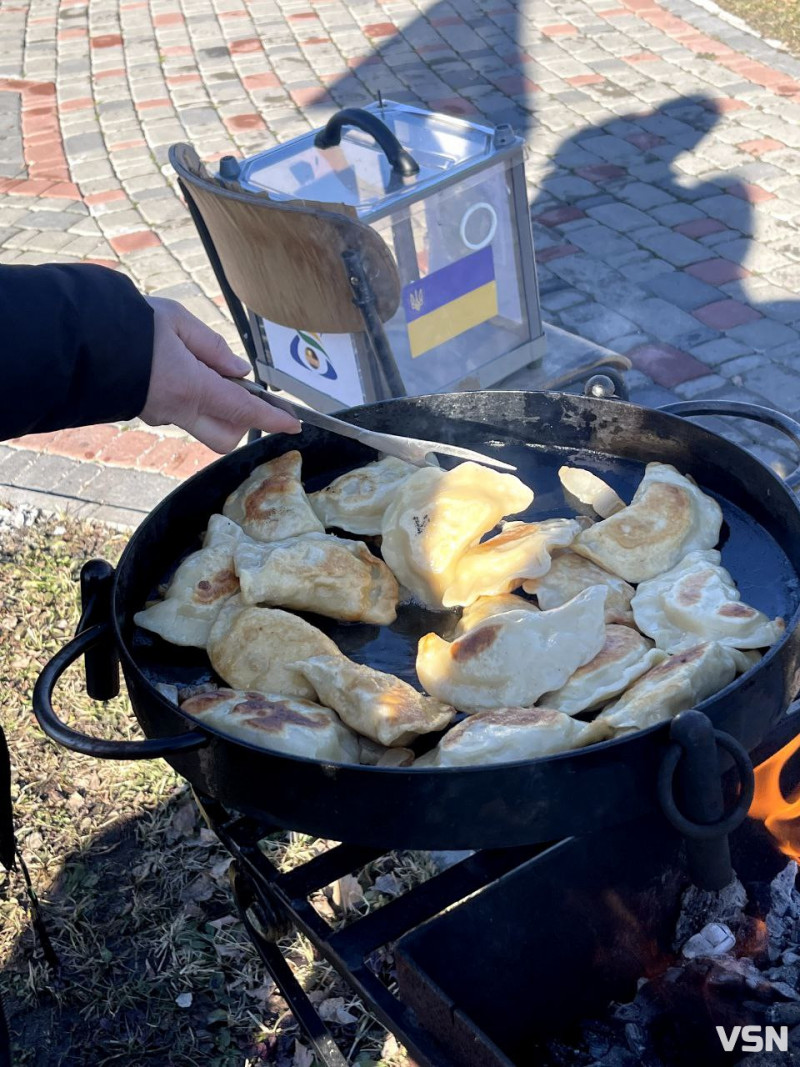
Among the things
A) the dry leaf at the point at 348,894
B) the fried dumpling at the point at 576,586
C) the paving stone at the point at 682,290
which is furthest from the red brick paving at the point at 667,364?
the dry leaf at the point at 348,894

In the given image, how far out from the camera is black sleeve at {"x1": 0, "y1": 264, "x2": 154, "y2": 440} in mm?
1858

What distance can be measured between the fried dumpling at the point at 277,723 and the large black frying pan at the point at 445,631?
91mm

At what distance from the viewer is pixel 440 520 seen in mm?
2248

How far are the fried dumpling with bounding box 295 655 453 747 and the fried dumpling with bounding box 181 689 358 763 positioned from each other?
39 mm

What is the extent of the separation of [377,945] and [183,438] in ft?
10.7

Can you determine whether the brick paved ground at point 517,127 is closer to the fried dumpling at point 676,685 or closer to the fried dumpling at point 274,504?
the fried dumpling at point 274,504

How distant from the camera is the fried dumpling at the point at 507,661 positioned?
6.17ft

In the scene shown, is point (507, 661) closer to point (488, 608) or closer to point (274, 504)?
point (488, 608)

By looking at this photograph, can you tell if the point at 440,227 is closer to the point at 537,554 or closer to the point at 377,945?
the point at 537,554

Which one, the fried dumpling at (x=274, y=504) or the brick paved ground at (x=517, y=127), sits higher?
the fried dumpling at (x=274, y=504)

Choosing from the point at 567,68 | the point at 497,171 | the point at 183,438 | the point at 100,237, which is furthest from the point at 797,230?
the point at 100,237

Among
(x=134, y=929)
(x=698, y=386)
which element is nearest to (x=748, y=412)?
(x=134, y=929)

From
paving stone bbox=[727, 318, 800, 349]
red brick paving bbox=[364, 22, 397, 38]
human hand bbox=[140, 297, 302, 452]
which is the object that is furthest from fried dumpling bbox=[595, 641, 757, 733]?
red brick paving bbox=[364, 22, 397, 38]

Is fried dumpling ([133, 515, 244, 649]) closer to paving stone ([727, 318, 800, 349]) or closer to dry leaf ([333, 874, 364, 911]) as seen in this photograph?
dry leaf ([333, 874, 364, 911])
